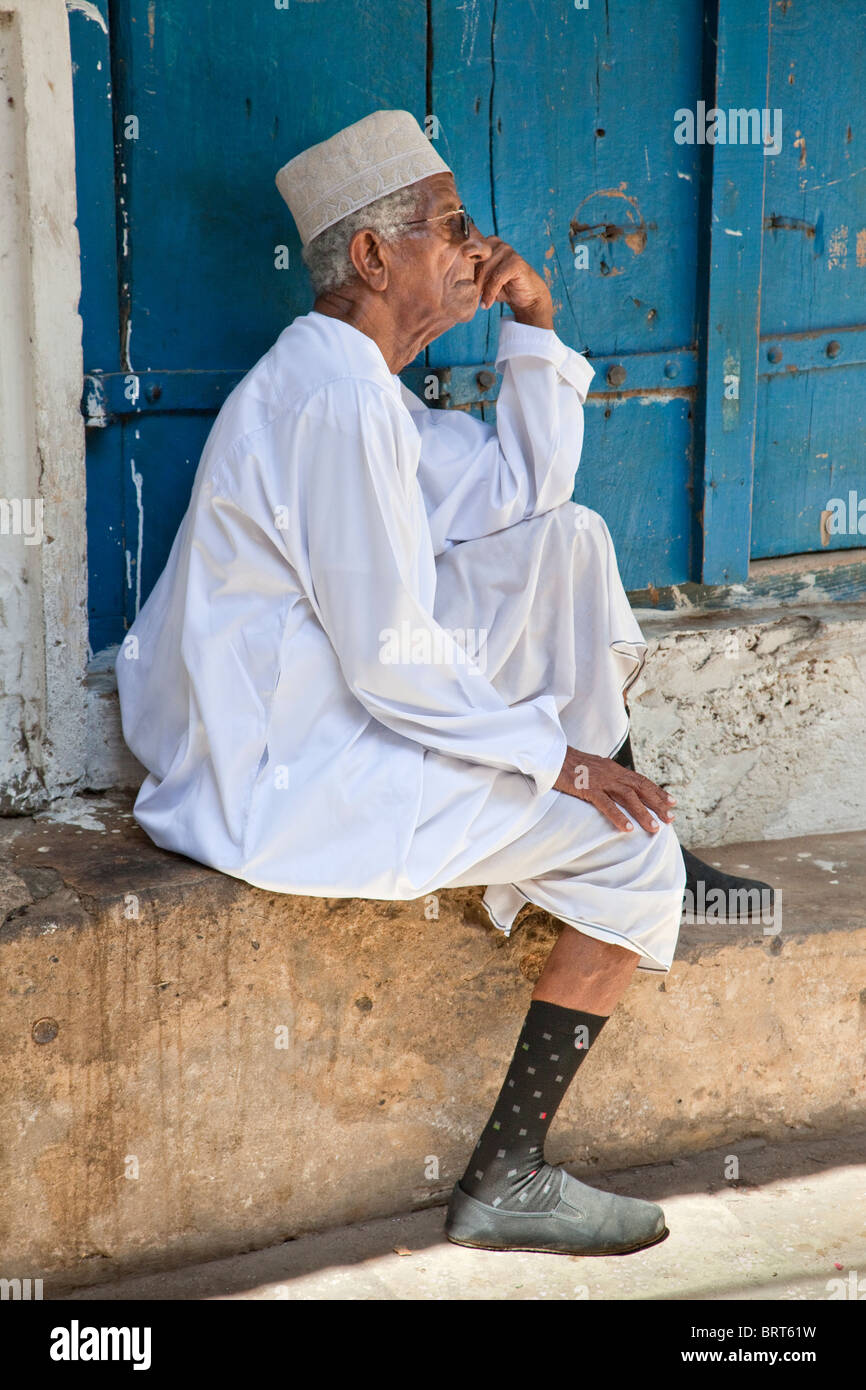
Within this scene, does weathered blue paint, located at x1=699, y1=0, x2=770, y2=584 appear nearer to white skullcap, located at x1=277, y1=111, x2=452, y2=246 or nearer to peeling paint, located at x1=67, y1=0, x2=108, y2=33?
white skullcap, located at x1=277, y1=111, x2=452, y2=246

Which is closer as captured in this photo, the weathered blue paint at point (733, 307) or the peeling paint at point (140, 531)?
the peeling paint at point (140, 531)

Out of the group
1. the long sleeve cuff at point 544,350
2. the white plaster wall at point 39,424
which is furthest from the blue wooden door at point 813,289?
the white plaster wall at point 39,424

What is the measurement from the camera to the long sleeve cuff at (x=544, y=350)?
297cm

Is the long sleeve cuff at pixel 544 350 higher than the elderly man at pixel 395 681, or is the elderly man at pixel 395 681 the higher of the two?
the long sleeve cuff at pixel 544 350

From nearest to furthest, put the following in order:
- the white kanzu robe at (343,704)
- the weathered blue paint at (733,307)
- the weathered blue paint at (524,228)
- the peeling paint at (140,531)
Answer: the white kanzu robe at (343,704) < the weathered blue paint at (524,228) < the peeling paint at (140,531) < the weathered blue paint at (733,307)

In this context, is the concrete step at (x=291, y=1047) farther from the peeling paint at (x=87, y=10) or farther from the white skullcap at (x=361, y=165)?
the peeling paint at (x=87, y=10)

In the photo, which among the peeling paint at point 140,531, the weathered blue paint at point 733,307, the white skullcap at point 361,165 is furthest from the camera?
the weathered blue paint at point 733,307

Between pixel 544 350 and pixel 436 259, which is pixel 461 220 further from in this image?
pixel 544 350

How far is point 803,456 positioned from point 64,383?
186 centimetres

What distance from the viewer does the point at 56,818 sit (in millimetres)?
2893

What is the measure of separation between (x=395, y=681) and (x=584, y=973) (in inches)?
25.2

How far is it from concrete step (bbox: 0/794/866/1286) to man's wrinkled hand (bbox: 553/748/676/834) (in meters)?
0.39

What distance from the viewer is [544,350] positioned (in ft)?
9.75

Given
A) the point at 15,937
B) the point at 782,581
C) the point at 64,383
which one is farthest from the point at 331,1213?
the point at 782,581
